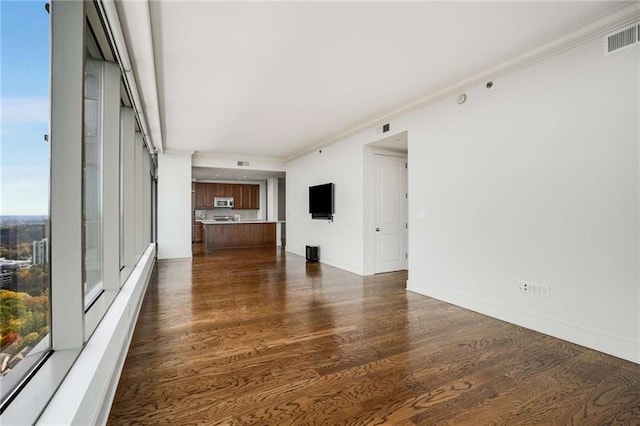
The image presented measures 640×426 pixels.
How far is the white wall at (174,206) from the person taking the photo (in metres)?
7.68

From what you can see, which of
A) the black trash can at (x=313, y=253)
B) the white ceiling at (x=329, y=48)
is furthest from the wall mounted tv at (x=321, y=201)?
the white ceiling at (x=329, y=48)

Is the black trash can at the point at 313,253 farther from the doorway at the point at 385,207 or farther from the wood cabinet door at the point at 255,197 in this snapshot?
the wood cabinet door at the point at 255,197

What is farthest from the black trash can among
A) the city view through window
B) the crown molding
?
the city view through window

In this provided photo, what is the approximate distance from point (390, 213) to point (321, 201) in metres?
1.68

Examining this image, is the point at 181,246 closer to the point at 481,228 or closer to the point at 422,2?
the point at 481,228

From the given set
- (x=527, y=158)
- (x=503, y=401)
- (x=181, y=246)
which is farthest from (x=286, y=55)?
(x=181, y=246)

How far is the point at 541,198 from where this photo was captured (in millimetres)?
3082

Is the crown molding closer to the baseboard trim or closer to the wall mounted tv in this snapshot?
the wall mounted tv

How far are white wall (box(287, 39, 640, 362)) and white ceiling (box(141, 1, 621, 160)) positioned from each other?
0.46 metres

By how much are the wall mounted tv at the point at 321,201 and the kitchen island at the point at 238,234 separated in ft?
11.0

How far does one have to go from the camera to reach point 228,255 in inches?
326

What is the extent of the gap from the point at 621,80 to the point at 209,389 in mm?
3985

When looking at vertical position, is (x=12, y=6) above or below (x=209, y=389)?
above

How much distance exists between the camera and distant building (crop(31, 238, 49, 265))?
1378 mm
